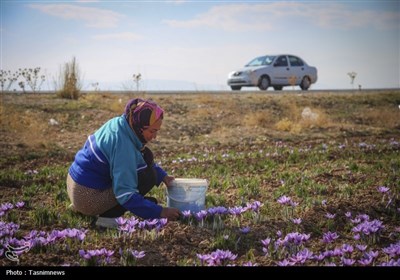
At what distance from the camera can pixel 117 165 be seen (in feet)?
13.4

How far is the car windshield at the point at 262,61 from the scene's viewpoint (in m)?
20.7

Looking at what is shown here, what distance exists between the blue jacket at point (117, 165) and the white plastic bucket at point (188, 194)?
0.46 m

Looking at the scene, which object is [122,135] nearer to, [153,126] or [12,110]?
[153,126]

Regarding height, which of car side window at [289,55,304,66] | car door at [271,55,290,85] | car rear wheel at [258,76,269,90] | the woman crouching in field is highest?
car side window at [289,55,304,66]

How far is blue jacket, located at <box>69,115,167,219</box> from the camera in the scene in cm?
409

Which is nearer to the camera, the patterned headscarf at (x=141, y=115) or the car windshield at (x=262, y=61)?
the patterned headscarf at (x=141, y=115)

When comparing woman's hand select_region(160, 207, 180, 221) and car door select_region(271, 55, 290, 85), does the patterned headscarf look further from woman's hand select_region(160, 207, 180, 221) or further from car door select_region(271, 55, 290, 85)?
car door select_region(271, 55, 290, 85)

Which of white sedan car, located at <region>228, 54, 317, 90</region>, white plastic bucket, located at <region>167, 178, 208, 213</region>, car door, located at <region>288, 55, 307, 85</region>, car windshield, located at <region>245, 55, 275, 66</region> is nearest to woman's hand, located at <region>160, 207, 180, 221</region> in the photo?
white plastic bucket, located at <region>167, 178, 208, 213</region>

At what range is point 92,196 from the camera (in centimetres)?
452

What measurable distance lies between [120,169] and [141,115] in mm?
502

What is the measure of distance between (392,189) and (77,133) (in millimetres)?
7541

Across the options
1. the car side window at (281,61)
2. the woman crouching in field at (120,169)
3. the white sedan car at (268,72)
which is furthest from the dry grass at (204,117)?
the woman crouching in field at (120,169)

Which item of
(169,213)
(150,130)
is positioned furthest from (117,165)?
→ (169,213)

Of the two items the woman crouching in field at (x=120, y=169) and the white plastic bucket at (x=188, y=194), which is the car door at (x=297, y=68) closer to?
the white plastic bucket at (x=188, y=194)
